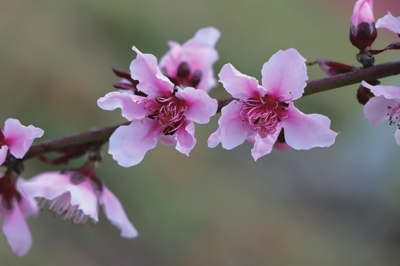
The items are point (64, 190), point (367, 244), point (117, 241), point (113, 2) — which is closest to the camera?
point (64, 190)

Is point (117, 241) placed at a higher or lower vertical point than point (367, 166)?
lower

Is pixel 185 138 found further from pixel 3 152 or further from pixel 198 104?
pixel 3 152

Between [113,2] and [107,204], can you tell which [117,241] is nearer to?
[107,204]

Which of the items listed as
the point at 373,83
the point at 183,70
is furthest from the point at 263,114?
the point at 183,70

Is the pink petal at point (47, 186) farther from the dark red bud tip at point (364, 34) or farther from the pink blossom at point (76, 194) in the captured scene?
the dark red bud tip at point (364, 34)

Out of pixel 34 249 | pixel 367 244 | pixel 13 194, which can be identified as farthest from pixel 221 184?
pixel 13 194

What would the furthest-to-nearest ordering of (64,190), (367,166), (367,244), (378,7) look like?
(378,7) < (367,166) < (367,244) < (64,190)
